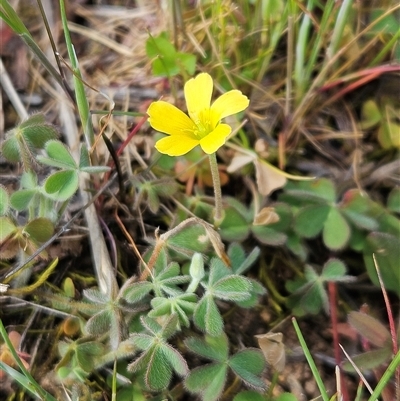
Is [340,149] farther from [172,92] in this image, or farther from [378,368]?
[378,368]

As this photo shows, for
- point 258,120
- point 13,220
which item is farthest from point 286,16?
point 13,220

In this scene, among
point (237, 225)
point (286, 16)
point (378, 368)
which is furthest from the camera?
point (286, 16)

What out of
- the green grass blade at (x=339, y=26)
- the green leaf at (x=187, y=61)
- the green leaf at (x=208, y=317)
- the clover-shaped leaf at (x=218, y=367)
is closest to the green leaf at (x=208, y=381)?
the clover-shaped leaf at (x=218, y=367)

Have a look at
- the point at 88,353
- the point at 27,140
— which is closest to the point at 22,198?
Answer: the point at 27,140

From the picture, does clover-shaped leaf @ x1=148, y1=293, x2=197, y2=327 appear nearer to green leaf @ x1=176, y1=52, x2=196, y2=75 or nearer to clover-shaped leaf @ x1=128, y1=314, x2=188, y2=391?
clover-shaped leaf @ x1=128, y1=314, x2=188, y2=391

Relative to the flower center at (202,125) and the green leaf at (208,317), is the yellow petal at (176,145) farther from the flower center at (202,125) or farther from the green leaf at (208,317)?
the green leaf at (208,317)

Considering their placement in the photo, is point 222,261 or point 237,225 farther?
point 237,225
